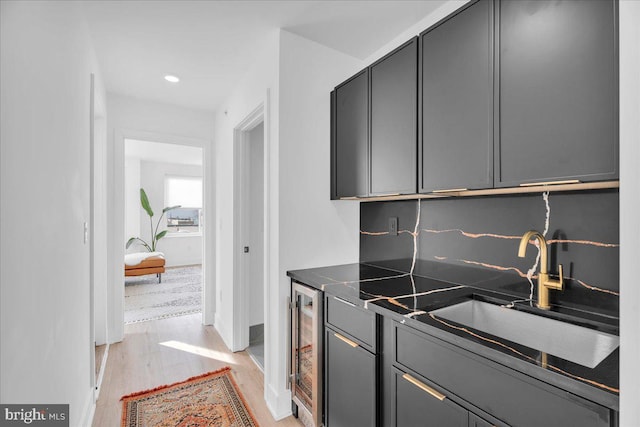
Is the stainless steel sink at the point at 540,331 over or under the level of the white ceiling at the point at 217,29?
under

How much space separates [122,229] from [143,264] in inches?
90.2

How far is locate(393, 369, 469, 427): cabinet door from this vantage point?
3.49 ft

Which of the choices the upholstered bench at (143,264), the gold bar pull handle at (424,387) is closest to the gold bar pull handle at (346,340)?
the gold bar pull handle at (424,387)

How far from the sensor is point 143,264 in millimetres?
5234

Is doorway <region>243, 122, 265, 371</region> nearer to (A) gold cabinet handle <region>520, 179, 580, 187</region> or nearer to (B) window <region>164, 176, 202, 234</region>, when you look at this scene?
(A) gold cabinet handle <region>520, 179, 580, 187</region>

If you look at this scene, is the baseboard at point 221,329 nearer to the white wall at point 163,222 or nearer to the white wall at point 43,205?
the white wall at point 43,205

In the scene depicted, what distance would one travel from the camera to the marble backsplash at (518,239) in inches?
48.2

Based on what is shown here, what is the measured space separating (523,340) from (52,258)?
199cm

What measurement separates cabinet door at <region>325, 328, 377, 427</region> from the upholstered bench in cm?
455

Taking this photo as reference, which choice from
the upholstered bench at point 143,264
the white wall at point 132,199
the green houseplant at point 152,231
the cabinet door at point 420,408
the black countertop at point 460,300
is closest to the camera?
the black countertop at point 460,300

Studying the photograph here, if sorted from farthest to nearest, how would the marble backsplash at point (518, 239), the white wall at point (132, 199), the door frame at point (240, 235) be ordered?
1. the white wall at point (132, 199)
2. the door frame at point (240, 235)
3. the marble backsplash at point (518, 239)

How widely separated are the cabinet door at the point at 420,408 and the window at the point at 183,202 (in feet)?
23.0

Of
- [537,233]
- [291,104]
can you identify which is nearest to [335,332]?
[537,233]

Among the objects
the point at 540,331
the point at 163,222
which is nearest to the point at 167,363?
the point at 540,331
